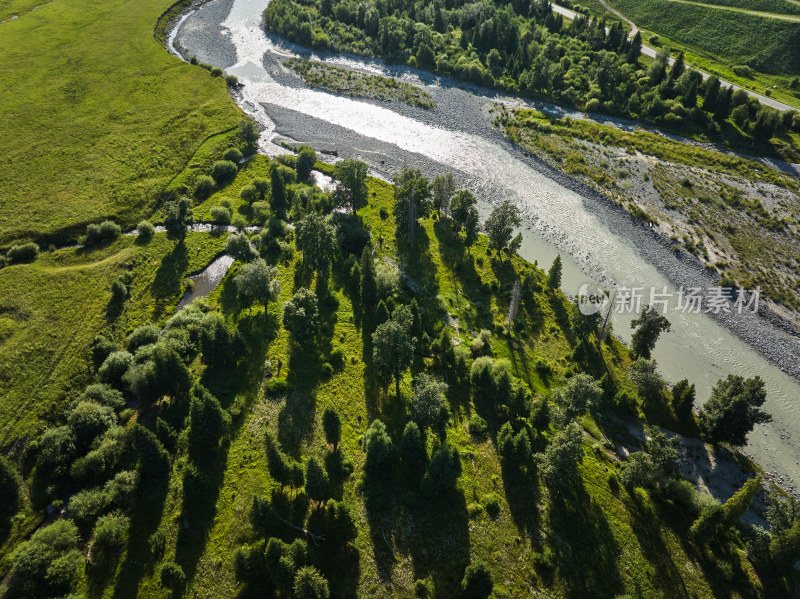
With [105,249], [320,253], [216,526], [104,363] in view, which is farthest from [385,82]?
[216,526]

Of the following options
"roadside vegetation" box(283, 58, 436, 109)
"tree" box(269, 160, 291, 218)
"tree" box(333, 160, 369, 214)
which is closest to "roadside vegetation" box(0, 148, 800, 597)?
"tree" box(333, 160, 369, 214)

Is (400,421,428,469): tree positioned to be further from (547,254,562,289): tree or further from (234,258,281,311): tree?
(547,254,562,289): tree

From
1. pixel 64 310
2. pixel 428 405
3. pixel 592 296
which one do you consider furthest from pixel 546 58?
pixel 64 310

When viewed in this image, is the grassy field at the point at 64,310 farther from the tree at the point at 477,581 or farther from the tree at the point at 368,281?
the tree at the point at 477,581

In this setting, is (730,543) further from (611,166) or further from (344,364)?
(611,166)

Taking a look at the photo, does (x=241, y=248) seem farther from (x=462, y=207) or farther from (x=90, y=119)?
(x=90, y=119)

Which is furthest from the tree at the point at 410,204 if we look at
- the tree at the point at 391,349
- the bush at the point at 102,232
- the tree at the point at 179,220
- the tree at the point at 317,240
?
the bush at the point at 102,232
